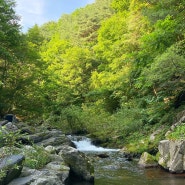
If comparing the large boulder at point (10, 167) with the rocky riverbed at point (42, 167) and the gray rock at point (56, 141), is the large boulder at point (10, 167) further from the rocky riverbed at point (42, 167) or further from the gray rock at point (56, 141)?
the gray rock at point (56, 141)

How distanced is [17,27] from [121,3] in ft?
53.3

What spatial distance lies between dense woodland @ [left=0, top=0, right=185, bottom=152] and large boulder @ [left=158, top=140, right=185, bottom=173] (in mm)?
3240

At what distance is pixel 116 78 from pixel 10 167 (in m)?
24.0

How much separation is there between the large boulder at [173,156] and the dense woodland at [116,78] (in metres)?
3.24

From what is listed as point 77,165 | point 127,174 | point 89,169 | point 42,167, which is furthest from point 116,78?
point 42,167

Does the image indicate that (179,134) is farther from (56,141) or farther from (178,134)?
(56,141)

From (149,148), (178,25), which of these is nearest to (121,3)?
(178,25)

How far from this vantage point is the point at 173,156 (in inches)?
558

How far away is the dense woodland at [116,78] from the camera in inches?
825

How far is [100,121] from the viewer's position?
28.5m

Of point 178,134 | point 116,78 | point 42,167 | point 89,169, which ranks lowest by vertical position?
point 89,169

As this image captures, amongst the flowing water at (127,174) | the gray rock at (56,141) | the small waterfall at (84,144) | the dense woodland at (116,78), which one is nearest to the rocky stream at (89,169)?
the flowing water at (127,174)

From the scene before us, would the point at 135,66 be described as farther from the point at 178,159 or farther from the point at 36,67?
the point at 178,159

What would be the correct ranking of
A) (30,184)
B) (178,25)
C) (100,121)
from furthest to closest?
1. (100,121)
2. (178,25)
3. (30,184)
